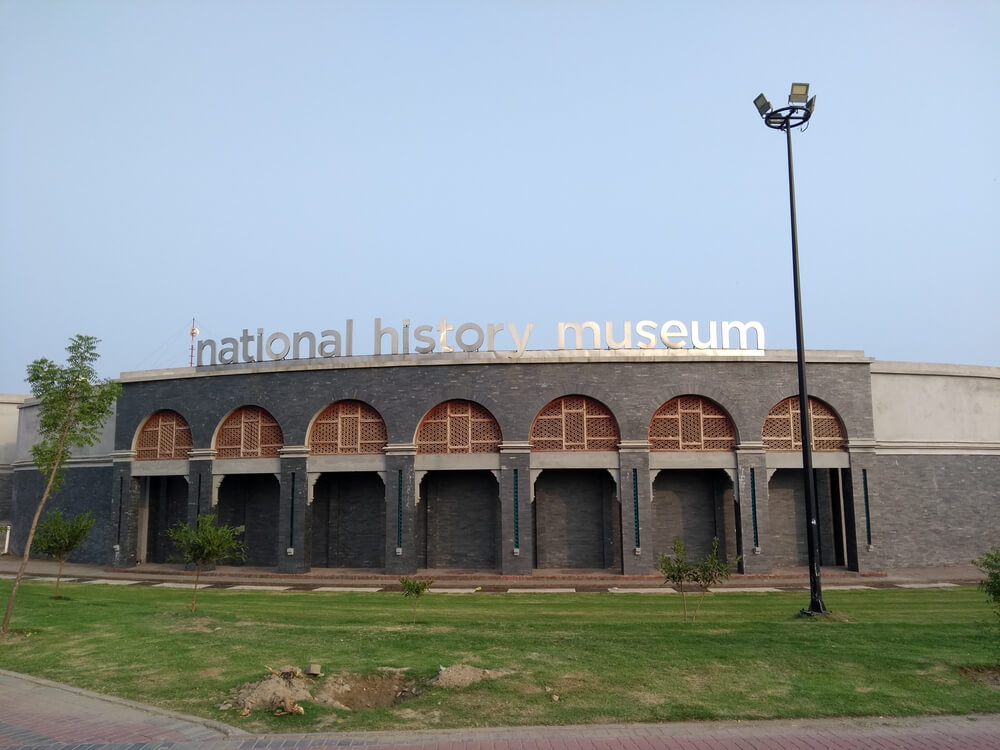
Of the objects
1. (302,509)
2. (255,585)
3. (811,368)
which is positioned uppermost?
(811,368)

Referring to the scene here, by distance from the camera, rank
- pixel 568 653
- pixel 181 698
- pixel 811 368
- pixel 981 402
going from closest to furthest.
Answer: pixel 181 698 → pixel 568 653 → pixel 811 368 → pixel 981 402

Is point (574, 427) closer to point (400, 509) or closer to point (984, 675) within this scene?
point (400, 509)

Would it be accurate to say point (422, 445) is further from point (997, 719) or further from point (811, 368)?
point (997, 719)

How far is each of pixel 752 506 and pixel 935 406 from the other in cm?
1140

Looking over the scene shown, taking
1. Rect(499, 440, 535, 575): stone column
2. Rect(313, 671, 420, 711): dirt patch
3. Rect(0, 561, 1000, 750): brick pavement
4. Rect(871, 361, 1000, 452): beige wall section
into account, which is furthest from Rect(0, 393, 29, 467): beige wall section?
Rect(871, 361, 1000, 452): beige wall section

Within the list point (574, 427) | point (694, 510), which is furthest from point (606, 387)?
point (694, 510)

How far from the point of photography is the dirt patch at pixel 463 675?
13.3m

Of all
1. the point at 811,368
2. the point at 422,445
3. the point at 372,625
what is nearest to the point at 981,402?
the point at 811,368

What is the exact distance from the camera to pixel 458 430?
33438 millimetres

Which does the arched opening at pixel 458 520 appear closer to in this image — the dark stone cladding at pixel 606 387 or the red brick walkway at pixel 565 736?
the dark stone cladding at pixel 606 387

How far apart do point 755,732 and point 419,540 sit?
966 inches

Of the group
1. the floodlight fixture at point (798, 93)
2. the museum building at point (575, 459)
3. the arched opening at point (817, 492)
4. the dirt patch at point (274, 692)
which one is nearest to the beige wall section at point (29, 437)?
the museum building at point (575, 459)

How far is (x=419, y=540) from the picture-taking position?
112 feet

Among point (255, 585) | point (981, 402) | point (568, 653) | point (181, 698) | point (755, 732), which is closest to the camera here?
point (755, 732)
